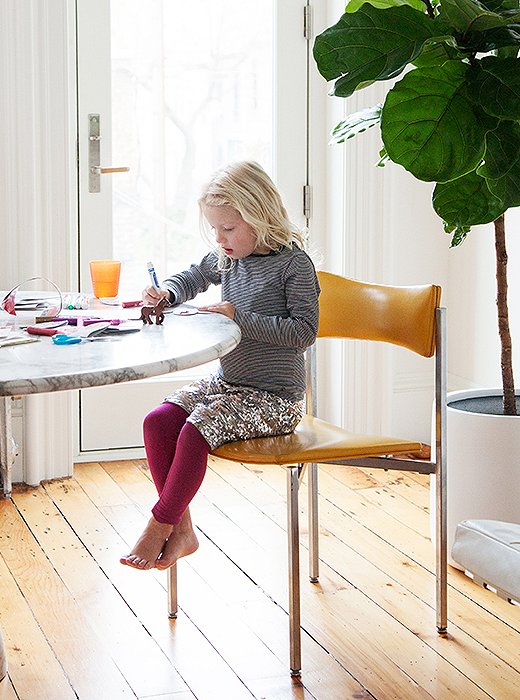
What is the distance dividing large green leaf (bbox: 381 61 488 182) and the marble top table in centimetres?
46

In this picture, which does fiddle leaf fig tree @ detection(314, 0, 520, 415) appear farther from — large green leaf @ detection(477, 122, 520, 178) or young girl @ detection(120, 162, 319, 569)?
young girl @ detection(120, 162, 319, 569)

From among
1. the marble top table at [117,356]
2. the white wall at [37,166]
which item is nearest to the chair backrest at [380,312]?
the marble top table at [117,356]

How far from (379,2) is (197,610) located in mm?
1423

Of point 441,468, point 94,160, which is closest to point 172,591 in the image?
point 441,468

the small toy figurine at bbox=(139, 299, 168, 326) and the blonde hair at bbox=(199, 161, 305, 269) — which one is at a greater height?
the blonde hair at bbox=(199, 161, 305, 269)

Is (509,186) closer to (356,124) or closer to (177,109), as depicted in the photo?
(356,124)

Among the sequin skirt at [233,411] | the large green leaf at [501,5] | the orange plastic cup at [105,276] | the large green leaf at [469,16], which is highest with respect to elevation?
the large green leaf at [501,5]

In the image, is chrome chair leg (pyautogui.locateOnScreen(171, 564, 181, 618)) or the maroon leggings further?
chrome chair leg (pyautogui.locateOnScreen(171, 564, 181, 618))

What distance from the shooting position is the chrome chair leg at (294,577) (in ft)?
7.38

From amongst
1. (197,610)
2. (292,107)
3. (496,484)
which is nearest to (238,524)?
(197,610)

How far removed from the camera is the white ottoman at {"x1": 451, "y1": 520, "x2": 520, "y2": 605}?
52.1 inches

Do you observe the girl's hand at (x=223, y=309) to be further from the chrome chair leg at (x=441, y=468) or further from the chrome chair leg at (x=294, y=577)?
the chrome chair leg at (x=441, y=468)

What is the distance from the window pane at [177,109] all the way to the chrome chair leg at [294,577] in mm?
1580

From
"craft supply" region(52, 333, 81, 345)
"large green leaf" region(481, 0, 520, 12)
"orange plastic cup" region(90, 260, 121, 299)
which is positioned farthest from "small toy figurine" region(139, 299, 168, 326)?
"large green leaf" region(481, 0, 520, 12)
